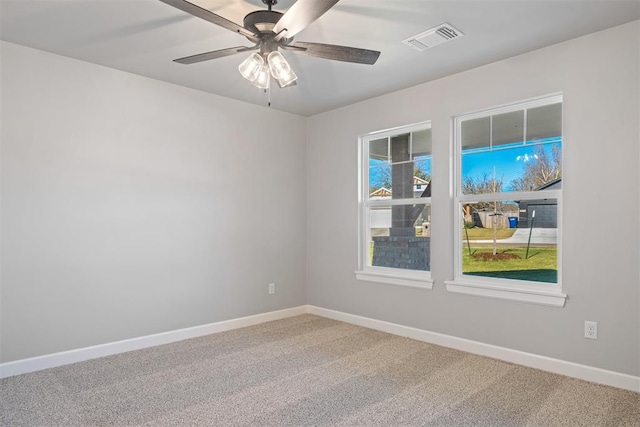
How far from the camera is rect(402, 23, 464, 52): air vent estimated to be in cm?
273

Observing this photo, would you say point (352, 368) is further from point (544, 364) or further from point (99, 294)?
point (99, 294)

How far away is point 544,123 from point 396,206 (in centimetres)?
158

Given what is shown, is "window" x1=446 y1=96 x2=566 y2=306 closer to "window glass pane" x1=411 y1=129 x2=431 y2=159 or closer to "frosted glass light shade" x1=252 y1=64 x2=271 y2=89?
"window glass pane" x1=411 y1=129 x2=431 y2=159

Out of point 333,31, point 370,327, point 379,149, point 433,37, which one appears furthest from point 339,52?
point 370,327

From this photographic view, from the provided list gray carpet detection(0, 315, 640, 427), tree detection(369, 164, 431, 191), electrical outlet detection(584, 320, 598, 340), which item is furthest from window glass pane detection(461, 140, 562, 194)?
gray carpet detection(0, 315, 640, 427)

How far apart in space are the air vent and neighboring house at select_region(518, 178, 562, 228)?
1.37 metres

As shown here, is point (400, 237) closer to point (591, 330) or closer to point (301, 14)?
point (591, 330)

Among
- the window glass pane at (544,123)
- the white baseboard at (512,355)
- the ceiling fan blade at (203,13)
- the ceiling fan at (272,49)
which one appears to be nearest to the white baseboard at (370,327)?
the white baseboard at (512,355)

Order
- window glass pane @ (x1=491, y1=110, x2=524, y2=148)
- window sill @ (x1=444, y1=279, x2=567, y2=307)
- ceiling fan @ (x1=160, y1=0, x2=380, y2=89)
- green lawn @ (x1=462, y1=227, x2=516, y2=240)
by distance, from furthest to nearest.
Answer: green lawn @ (x1=462, y1=227, x2=516, y2=240) < window glass pane @ (x1=491, y1=110, x2=524, y2=148) < window sill @ (x1=444, y1=279, x2=567, y2=307) < ceiling fan @ (x1=160, y1=0, x2=380, y2=89)

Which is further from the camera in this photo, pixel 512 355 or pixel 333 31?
pixel 512 355

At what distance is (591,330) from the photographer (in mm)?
2836

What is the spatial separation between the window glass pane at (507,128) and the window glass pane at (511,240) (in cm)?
52

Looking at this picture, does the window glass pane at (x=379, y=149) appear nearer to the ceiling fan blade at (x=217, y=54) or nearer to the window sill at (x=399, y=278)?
the window sill at (x=399, y=278)

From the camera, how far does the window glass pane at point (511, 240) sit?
3.18 metres
